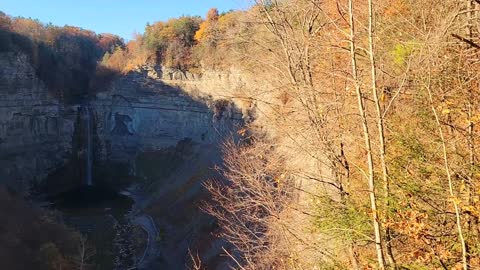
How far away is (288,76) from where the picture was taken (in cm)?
574

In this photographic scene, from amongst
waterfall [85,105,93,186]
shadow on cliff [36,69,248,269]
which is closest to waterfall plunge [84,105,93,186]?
waterfall [85,105,93,186]

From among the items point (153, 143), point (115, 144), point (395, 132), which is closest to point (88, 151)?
point (115, 144)

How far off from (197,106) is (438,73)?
27.5 meters

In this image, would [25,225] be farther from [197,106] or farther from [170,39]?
[170,39]

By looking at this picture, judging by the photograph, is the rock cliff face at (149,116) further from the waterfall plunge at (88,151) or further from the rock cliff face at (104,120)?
the waterfall plunge at (88,151)

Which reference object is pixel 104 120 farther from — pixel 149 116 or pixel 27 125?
pixel 27 125

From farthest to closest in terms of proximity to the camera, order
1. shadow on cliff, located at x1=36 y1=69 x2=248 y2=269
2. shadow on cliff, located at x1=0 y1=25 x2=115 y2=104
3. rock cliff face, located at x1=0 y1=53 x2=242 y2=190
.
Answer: shadow on cliff, located at x1=0 y1=25 x2=115 y2=104 < rock cliff face, located at x1=0 y1=53 x2=242 y2=190 < shadow on cliff, located at x1=36 y1=69 x2=248 y2=269

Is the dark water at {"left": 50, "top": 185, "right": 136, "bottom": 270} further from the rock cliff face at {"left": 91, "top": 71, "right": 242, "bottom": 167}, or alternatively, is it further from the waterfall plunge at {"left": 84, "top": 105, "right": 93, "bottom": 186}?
the rock cliff face at {"left": 91, "top": 71, "right": 242, "bottom": 167}

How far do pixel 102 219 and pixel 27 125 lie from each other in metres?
10.8

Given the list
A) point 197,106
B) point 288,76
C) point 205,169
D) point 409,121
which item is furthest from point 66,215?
point 409,121

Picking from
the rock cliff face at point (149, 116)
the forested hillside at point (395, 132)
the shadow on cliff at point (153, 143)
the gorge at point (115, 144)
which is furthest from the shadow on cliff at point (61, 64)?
the forested hillside at point (395, 132)

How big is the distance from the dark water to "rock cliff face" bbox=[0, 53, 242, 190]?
3.32m

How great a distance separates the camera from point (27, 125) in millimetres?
30250

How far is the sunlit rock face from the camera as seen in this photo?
2867cm
